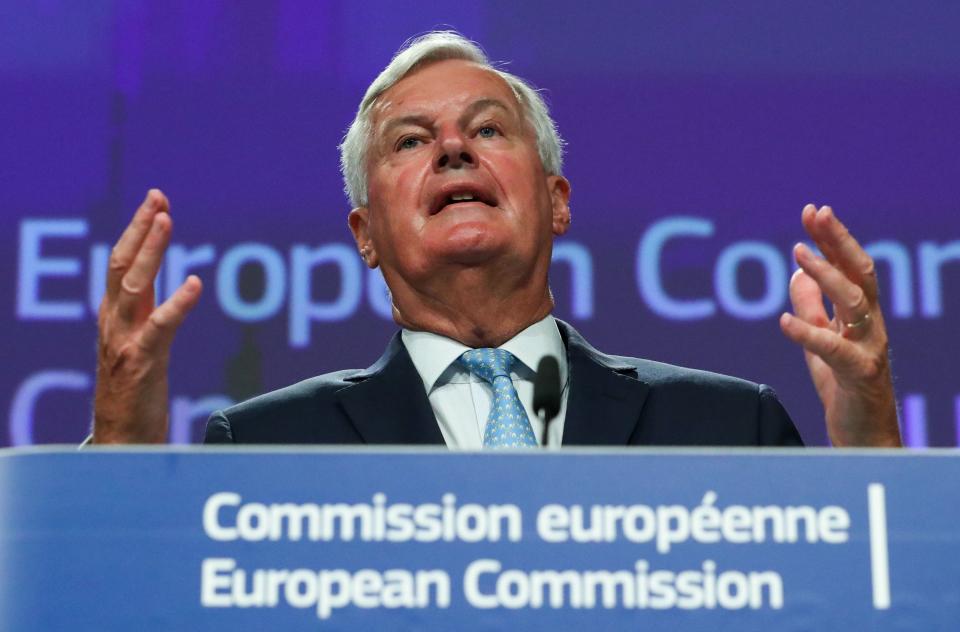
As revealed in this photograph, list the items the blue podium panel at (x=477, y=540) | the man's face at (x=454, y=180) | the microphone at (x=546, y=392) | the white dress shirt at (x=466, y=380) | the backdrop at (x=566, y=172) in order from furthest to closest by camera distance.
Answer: the backdrop at (x=566, y=172) → the man's face at (x=454, y=180) → the white dress shirt at (x=466, y=380) → the microphone at (x=546, y=392) → the blue podium panel at (x=477, y=540)

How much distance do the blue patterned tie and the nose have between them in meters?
0.31

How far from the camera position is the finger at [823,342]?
4.39 ft

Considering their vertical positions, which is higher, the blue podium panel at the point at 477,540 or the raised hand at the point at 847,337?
the raised hand at the point at 847,337

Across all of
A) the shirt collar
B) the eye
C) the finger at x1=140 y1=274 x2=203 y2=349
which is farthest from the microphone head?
the eye

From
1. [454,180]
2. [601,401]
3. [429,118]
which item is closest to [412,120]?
[429,118]

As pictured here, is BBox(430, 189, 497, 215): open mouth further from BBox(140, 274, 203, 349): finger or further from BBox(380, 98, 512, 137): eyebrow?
BBox(140, 274, 203, 349): finger

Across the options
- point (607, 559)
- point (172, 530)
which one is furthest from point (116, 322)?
point (607, 559)

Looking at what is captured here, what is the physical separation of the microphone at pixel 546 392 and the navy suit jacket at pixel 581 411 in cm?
46

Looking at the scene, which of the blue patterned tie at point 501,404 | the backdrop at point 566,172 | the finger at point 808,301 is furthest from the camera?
the backdrop at point 566,172

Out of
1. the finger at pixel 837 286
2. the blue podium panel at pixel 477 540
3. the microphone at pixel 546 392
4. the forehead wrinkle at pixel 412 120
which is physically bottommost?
the blue podium panel at pixel 477 540

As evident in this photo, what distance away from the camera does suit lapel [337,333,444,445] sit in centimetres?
174

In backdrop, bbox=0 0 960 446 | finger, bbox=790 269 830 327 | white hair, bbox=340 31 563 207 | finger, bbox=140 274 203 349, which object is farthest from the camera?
backdrop, bbox=0 0 960 446

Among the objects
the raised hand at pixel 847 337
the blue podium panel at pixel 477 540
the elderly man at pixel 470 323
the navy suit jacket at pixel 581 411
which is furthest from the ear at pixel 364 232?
the blue podium panel at pixel 477 540

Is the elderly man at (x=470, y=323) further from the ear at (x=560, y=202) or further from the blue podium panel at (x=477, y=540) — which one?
the blue podium panel at (x=477, y=540)
